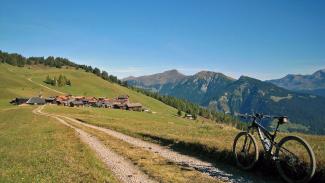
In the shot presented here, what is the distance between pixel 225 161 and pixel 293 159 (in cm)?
578

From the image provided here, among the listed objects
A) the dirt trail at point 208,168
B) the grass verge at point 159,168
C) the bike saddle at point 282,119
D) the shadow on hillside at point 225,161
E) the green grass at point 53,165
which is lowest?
the green grass at point 53,165

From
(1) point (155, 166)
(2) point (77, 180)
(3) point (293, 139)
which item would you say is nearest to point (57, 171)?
(2) point (77, 180)

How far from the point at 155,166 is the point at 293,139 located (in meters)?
7.91

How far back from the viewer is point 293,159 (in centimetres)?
1402

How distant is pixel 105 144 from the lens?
28.9 m

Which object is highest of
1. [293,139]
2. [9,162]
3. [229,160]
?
[293,139]

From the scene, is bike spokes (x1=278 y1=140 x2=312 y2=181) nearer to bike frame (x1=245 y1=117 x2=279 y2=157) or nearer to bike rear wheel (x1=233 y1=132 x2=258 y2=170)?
bike frame (x1=245 y1=117 x2=279 y2=157)

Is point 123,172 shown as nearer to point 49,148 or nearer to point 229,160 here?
point 229,160

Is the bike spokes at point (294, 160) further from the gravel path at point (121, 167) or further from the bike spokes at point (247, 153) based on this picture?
the gravel path at point (121, 167)

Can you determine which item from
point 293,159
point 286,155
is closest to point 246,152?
point 286,155

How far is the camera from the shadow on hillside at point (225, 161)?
51.2 feet

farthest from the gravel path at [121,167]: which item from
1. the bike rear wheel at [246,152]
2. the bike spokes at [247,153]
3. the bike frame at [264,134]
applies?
the bike frame at [264,134]

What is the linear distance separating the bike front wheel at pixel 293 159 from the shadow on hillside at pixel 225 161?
569 mm

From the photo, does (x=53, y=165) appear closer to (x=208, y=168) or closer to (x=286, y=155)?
(x=208, y=168)
